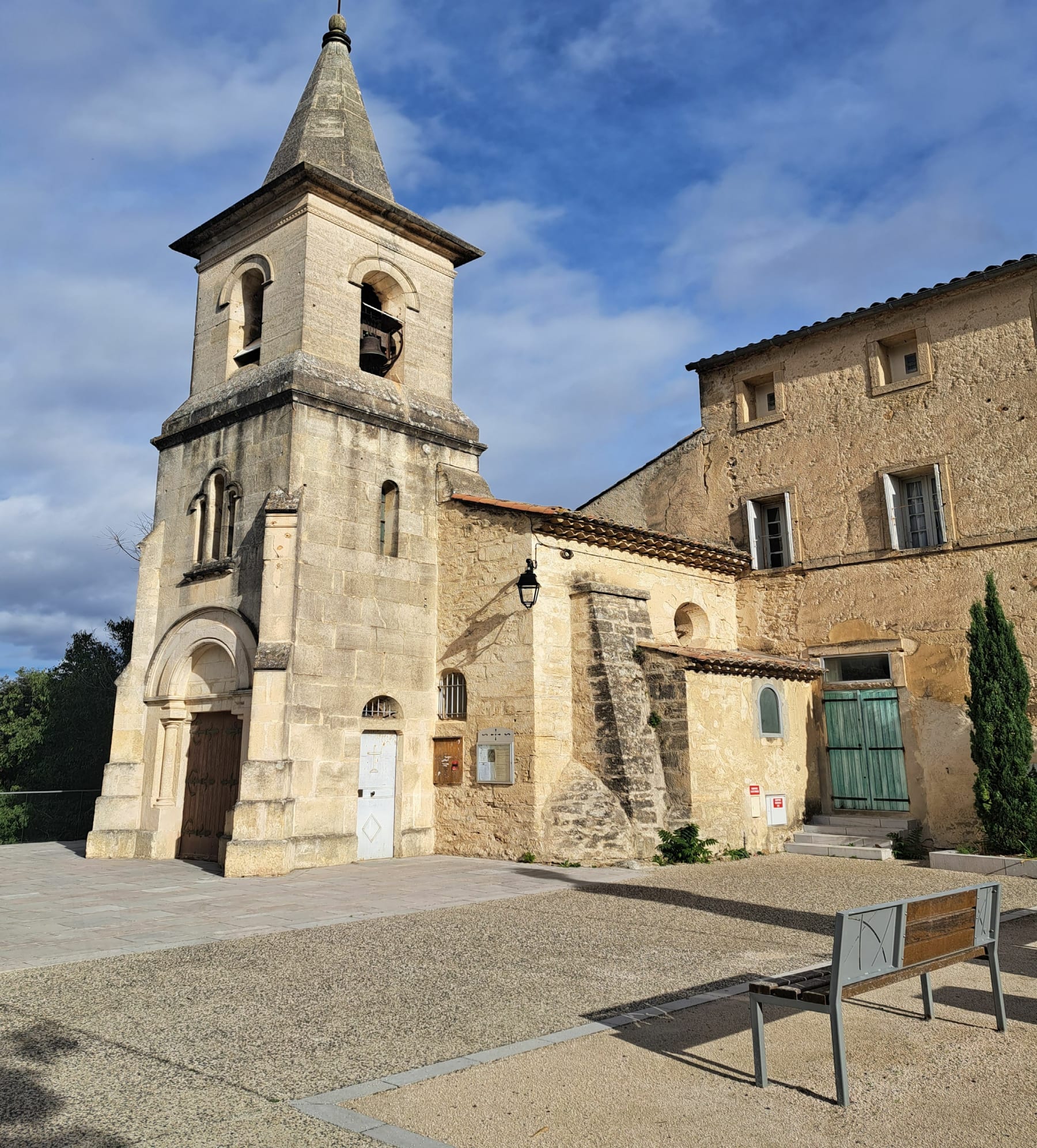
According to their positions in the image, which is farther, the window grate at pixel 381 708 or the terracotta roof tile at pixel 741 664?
the window grate at pixel 381 708

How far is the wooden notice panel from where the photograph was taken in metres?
14.4

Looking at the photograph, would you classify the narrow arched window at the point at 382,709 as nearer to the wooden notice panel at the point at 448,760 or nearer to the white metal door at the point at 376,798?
the white metal door at the point at 376,798

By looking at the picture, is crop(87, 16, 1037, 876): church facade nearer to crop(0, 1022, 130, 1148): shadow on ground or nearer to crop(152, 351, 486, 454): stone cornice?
crop(152, 351, 486, 454): stone cornice

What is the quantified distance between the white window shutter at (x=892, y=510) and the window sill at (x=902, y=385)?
4.81 ft

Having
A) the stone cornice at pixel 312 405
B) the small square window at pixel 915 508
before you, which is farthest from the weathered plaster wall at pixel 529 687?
the small square window at pixel 915 508

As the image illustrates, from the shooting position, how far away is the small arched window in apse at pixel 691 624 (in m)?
16.4

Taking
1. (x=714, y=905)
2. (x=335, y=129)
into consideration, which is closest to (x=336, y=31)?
(x=335, y=129)

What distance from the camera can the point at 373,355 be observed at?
53.1ft

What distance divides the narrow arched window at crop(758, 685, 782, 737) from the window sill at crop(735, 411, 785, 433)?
5.17 meters

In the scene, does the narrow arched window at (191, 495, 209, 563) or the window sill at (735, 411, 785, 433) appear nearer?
the narrow arched window at (191, 495, 209, 563)

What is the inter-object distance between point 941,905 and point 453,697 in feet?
34.2

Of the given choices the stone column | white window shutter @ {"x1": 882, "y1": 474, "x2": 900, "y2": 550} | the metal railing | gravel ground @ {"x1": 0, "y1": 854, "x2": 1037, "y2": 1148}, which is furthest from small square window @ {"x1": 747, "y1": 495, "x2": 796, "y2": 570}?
the metal railing

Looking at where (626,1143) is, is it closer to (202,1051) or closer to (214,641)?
(202,1051)

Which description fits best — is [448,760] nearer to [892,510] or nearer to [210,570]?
[210,570]
